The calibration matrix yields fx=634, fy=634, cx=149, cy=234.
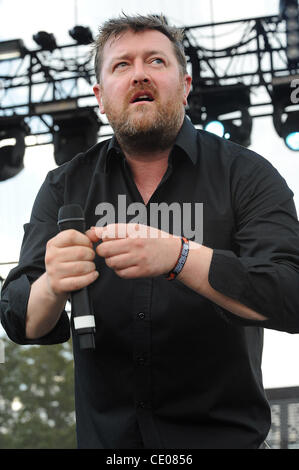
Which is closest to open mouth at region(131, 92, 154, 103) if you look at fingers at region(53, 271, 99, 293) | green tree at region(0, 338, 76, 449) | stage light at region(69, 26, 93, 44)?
fingers at region(53, 271, 99, 293)

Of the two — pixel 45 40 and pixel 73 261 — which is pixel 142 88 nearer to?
pixel 73 261

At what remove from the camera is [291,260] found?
52.7 inches

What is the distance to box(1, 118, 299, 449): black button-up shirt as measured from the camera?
4.25ft

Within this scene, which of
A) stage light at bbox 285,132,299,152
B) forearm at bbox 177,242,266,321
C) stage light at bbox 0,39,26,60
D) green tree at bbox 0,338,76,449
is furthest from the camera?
green tree at bbox 0,338,76,449

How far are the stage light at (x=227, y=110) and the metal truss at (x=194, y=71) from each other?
0.25ft

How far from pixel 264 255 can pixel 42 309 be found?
480mm

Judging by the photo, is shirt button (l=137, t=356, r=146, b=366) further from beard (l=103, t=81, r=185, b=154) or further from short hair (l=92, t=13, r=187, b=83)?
short hair (l=92, t=13, r=187, b=83)

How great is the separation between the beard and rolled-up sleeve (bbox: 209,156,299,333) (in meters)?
0.23

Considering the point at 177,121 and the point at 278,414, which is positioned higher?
the point at 177,121

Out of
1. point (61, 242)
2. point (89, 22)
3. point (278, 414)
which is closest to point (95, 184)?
point (61, 242)

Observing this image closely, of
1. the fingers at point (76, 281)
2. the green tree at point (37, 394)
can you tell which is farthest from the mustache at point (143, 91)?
the green tree at point (37, 394)

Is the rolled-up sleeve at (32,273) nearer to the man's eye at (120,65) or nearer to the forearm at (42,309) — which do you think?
the forearm at (42,309)
